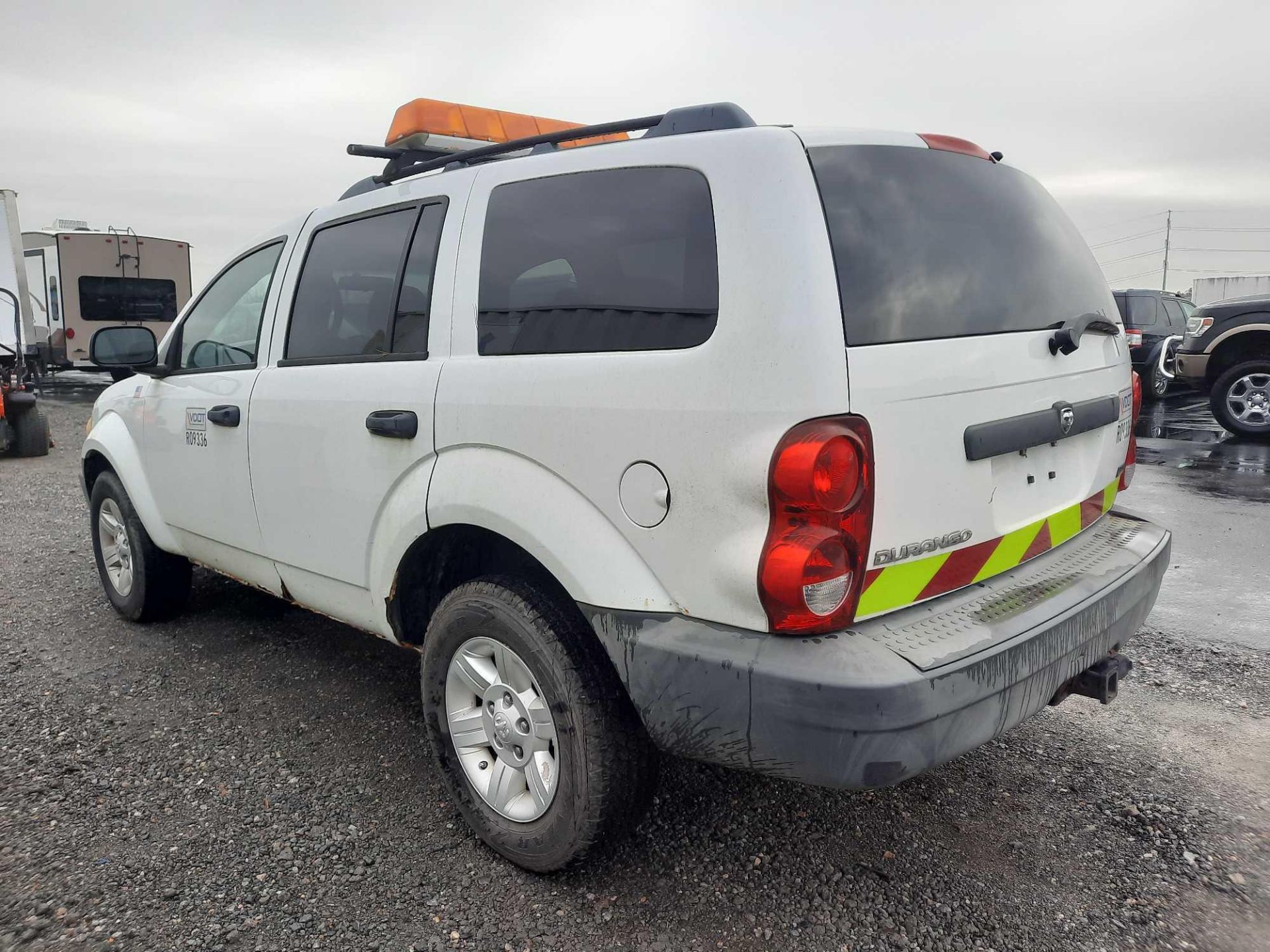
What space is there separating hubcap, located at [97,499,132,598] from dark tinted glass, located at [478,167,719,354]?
2785 mm

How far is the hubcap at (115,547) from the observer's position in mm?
4352

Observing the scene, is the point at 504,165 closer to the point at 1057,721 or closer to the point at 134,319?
the point at 1057,721

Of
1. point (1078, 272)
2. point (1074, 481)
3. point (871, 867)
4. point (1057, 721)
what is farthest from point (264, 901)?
point (1078, 272)

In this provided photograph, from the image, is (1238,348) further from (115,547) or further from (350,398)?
(115,547)

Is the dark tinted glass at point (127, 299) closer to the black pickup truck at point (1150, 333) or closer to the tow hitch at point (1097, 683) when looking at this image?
the black pickup truck at point (1150, 333)

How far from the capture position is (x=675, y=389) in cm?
201

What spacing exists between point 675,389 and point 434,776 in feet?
5.49

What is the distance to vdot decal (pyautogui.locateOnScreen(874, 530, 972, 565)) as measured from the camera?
78.0 inches

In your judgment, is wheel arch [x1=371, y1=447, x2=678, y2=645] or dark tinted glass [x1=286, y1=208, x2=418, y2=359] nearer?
wheel arch [x1=371, y1=447, x2=678, y2=645]

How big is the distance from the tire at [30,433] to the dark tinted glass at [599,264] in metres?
9.78

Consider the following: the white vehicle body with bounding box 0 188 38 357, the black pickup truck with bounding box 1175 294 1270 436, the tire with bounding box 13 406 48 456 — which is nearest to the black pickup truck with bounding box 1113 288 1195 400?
the black pickup truck with bounding box 1175 294 1270 436

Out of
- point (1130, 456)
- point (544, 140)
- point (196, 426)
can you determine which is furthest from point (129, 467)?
point (1130, 456)

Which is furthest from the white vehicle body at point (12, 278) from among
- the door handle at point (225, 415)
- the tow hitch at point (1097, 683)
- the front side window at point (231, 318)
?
the tow hitch at point (1097, 683)

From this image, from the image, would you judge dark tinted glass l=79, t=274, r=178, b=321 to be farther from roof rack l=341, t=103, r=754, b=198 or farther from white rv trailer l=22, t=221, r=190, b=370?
roof rack l=341, t=103, r=754, b=198
